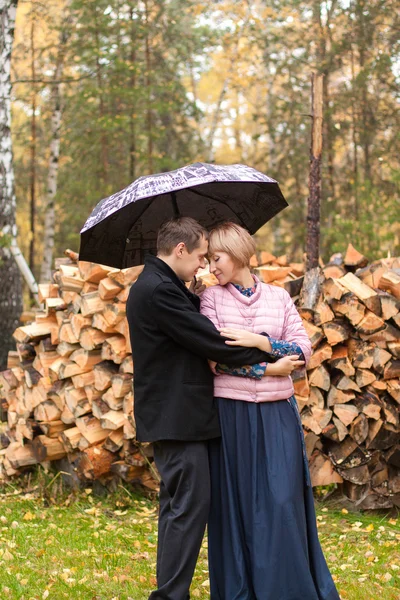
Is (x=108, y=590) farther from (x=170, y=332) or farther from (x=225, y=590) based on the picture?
(x=170, y=332)

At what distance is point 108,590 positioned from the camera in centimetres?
335

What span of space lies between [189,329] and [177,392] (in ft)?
0.87

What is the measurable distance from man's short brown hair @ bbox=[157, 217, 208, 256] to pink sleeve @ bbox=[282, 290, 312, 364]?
1.65 feet

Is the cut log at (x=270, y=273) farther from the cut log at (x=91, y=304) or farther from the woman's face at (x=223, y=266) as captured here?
the woman's face at (x=223, y=266)

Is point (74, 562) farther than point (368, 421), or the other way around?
point (368, 421)

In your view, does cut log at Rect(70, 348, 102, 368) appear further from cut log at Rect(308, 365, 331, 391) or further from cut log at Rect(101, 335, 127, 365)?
cut log at Rect(308, 365, 331, 391)

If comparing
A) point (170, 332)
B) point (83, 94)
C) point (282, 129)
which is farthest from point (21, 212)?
point (170, 332)

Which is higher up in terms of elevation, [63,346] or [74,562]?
[63,346]

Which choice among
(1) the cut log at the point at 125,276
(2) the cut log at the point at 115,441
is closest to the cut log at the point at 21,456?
(2) the cut log at the point at 115,441

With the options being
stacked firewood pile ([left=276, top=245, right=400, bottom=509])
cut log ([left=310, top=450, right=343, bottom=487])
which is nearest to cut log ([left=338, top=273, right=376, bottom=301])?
stacked firewood pile ([left=276, top=245, right=400, bottom=509])

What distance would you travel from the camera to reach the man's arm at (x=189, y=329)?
8.94 feet

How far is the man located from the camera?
2744 millimetres

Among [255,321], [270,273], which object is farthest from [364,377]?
[255,321]

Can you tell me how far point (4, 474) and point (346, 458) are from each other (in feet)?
8.82
